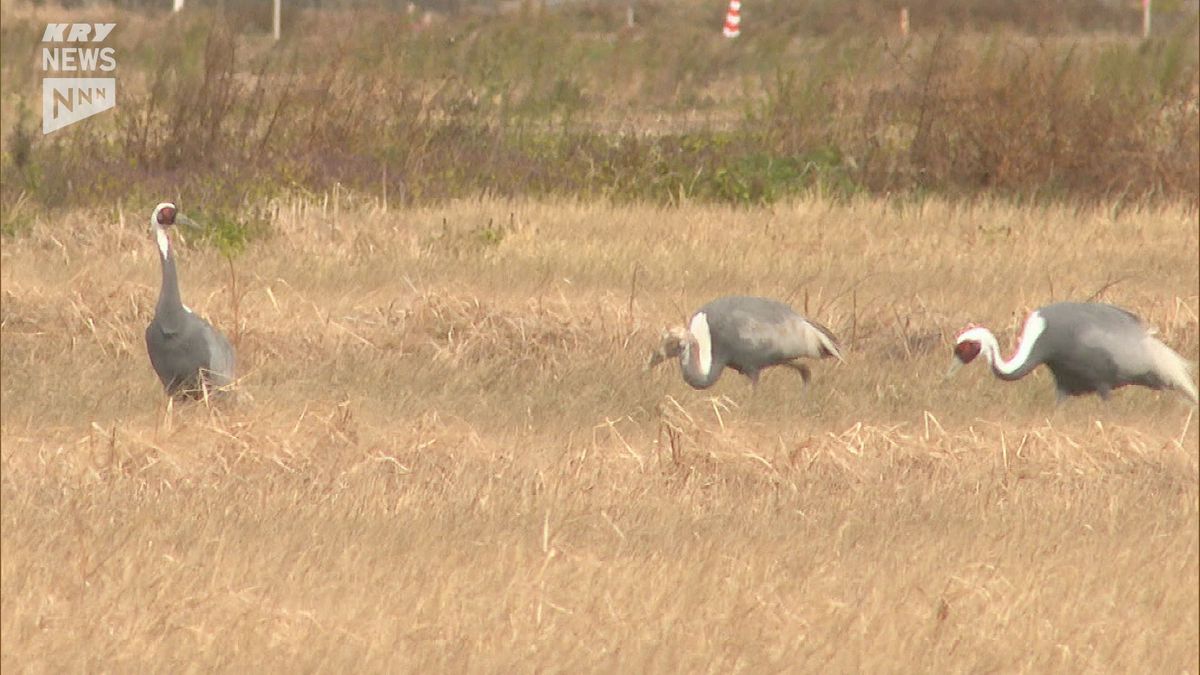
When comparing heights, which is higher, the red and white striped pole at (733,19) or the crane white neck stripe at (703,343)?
the crane white neck stripe at (703,343)

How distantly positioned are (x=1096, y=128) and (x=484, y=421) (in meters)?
7.04

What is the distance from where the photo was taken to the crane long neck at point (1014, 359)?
753 cm

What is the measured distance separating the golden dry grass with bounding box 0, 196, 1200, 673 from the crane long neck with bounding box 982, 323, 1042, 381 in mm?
138

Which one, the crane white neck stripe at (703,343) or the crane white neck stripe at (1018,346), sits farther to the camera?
the crane white neck stripe at (703,343)

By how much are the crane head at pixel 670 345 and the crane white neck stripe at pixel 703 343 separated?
0.15ft

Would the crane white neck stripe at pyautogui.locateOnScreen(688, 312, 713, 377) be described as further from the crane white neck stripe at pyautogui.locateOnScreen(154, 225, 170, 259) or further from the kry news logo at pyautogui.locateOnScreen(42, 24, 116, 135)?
the kry news logo at pyautogui.locateOnScreen(42, 24, 116, 135)

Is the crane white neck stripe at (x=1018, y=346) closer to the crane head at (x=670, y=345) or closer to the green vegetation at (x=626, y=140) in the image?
the crane head at (x=670, y=345)

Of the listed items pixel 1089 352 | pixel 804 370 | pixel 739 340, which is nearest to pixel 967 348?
pixel 1089 352

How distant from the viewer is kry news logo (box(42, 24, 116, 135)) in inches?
539

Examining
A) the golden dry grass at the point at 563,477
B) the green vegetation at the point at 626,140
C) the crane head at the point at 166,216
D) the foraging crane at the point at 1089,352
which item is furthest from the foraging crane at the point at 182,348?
the green vegetation at the point at 626,140

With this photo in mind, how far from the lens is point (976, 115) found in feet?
42.3

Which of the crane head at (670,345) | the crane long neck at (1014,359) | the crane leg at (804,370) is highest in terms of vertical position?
the crane long neck at (1014,359)

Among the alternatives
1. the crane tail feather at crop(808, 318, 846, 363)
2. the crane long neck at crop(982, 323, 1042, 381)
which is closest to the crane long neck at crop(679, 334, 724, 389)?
the crane tail feather at crop(808, 318, 846, 363)

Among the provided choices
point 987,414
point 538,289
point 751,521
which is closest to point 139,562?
point 751,521
